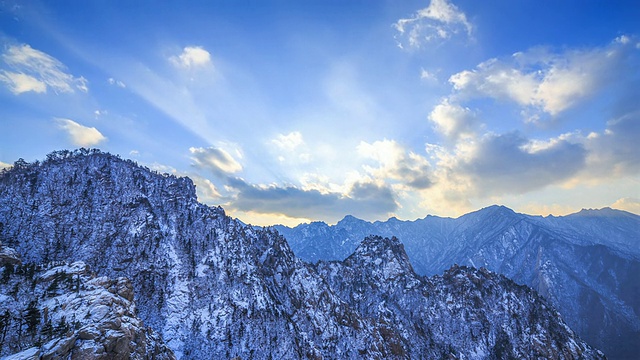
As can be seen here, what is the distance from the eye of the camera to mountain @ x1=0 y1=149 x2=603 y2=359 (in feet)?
350

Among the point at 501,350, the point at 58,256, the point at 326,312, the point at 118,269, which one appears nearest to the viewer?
the point at 58,256

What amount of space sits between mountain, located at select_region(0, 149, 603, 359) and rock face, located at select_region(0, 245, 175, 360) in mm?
1078

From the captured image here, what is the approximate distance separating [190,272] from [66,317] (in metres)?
69.8

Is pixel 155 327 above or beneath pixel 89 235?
beneath

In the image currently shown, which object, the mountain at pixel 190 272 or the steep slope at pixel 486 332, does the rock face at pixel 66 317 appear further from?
the steep slope at pixel 486 332

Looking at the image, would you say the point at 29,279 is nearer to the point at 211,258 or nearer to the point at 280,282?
the point at 211,258

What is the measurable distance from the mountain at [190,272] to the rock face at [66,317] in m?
1.08

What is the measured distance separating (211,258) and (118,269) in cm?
3547

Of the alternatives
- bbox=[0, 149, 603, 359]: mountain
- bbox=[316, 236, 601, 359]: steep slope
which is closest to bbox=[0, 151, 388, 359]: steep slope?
bbox=[0, 149, 603, 359]: mountain

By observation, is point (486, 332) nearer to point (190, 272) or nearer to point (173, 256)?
point (190, 272)

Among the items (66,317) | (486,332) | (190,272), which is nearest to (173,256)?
(190,272)

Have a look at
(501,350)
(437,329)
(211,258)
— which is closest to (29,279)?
(211,258)

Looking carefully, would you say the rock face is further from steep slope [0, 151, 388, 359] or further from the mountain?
steep slope [0, 151, 388, 359]

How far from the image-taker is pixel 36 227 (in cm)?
10462
